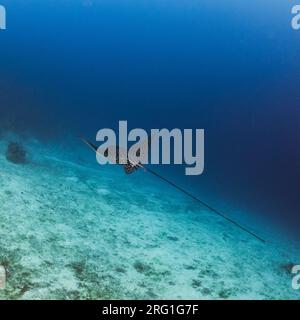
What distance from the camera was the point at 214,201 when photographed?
16.2 metres

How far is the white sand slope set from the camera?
493 cm

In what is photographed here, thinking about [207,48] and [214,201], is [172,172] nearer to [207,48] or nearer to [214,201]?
[214,201]


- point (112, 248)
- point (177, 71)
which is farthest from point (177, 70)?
point (112, 248)

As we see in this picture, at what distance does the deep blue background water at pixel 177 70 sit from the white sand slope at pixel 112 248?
18.5m

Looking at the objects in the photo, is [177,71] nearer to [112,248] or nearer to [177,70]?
[177,70]

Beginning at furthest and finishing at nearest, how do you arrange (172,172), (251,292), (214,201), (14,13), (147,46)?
(147,46) → (14,13) → (172,172) → (214,201) → (251,292)

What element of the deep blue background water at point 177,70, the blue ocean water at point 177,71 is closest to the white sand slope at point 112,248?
the blue ocean water at point 177,71

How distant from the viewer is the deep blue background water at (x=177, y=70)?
37.2 m

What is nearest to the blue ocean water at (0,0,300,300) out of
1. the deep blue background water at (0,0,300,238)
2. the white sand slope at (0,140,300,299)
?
the deep blue background water at (0,0,300,238)

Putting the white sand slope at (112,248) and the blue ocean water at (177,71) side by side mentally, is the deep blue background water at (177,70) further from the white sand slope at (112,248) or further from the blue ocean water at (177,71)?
the white sand slope at (112,248)

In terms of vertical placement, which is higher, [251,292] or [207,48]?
[207,48]
